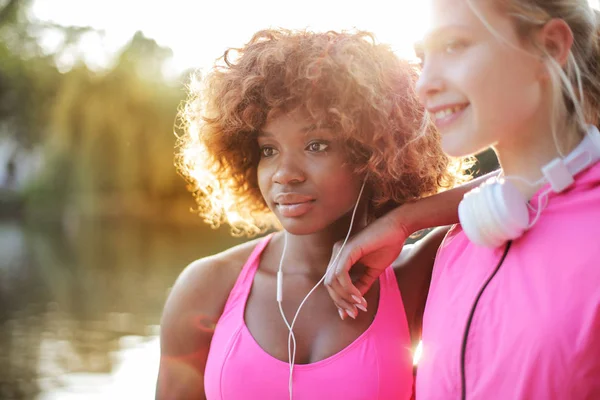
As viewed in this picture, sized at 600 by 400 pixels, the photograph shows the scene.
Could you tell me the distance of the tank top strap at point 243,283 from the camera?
213 centimetres

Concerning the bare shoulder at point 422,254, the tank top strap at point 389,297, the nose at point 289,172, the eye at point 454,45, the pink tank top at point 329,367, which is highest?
the eye at point 454,45

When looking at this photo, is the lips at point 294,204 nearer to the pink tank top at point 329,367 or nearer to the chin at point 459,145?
the pink tank top at point 329,367

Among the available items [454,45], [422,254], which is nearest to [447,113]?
[454,45]

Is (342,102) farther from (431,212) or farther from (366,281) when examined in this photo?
(366,281)

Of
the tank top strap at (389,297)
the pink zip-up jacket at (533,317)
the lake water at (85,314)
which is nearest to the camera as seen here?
the pink zip-up jacket at (533,317)

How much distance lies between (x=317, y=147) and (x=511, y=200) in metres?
0.79

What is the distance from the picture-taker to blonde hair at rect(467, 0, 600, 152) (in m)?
1.33

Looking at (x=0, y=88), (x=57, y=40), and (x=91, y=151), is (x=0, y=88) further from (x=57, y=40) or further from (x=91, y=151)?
(x=91, y=151)

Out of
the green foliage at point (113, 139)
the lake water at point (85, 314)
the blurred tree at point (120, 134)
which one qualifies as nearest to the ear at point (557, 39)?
the lake water at point (85, 314)

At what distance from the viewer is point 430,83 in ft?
4.67

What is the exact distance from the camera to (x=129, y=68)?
22797mm

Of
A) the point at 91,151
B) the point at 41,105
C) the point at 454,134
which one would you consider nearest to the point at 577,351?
the point at 454,134

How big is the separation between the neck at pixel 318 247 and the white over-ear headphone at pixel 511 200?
829 millimetres

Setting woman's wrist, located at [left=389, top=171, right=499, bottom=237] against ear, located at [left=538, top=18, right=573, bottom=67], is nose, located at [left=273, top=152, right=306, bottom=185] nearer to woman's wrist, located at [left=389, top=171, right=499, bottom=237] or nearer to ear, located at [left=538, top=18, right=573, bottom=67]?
woman's wrist, located at [left=389, top=171, right=499, bottom=237]
